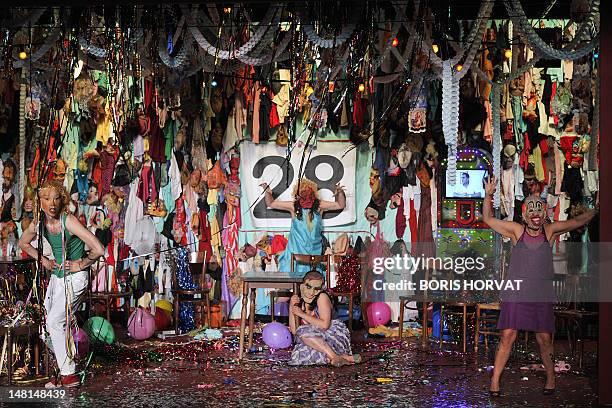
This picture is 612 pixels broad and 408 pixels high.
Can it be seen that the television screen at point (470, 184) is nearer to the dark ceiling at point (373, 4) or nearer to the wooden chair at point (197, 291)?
the dark ceiling at point (373, 4)

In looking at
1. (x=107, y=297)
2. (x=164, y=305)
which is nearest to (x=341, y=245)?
(x=164, y=305)

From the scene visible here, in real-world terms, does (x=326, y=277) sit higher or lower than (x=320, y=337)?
higher

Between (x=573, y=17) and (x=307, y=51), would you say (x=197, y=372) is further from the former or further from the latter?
(x=573, y=17)

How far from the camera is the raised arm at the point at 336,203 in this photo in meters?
11.0

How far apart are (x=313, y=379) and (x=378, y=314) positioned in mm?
3092

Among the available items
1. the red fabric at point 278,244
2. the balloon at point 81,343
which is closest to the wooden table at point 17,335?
the balloon at point 81,343

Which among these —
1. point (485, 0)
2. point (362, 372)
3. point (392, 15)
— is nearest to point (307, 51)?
point (392, 15)

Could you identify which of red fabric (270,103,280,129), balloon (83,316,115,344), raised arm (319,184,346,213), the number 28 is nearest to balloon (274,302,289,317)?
the number 28

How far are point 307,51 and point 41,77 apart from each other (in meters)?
2.96

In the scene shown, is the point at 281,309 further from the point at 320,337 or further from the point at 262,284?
the point at 320,337

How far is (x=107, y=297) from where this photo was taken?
10281 millimetres

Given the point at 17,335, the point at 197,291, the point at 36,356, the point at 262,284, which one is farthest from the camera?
the point at 197,291

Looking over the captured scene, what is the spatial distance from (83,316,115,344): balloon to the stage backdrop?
279cm

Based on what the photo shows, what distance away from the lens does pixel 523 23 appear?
301 inches
